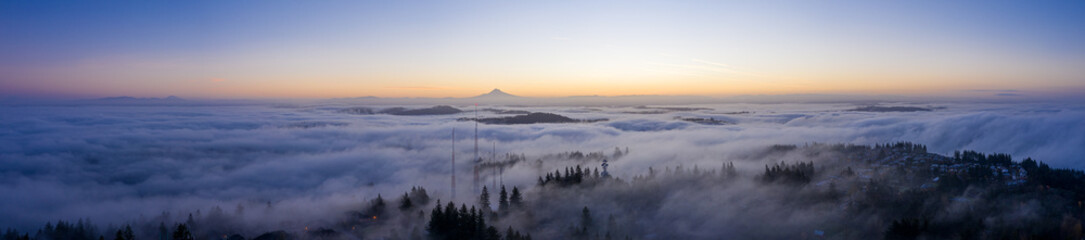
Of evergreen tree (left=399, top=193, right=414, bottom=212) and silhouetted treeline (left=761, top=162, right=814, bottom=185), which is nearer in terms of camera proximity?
evergreen tree (left=399, top=193, right=414, bottom=212)

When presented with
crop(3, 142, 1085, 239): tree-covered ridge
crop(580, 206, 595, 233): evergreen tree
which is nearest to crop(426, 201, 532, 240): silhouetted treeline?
crop(3, 142, 1085, 239): tree-covered ridge

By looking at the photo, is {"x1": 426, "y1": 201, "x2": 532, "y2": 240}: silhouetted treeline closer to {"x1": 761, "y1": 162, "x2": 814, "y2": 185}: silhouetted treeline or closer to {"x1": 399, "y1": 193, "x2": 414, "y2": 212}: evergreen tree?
{"x1": 399, "y1": 193, "x2": 414, "y2": 212}: evergreen tree

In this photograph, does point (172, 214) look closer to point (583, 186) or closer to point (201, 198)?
point (201, 198)

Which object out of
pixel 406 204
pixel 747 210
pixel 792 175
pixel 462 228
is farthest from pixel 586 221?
pixel 792 175

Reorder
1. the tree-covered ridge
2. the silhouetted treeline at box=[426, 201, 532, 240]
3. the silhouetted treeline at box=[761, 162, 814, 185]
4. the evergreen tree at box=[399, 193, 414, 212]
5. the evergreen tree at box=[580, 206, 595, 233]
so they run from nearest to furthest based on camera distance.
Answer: the silhouetted treeline at box=[426, 201, 532, 240] < the tree-covered ridge < the evergreen tree at box=[580, 206, 595, 233] < the evergreen tree at box=[399, 193, 414, 212] < the silhouetted treeline at box=[761, 162, 814, 185]

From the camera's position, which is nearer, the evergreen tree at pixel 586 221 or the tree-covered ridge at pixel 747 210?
the tree-covered ridge at pixel 747 210

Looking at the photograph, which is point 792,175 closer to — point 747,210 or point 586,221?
point 747,210

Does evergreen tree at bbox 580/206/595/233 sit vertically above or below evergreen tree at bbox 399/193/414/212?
above

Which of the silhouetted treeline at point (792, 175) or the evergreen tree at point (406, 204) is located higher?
the silhouetted treeline at point (792, 175)

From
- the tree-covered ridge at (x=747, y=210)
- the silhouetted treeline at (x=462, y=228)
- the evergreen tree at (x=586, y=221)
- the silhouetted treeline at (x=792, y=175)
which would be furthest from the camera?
the silhouetted treeline at (x=792, y=175)

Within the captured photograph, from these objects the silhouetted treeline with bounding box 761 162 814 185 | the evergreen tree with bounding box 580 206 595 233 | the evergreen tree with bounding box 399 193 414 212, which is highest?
the silhouetted treeline with bounding box 761 162 814 185

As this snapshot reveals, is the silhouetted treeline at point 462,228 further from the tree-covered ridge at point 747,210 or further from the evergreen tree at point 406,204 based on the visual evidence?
the evergreen tree at point 406,204

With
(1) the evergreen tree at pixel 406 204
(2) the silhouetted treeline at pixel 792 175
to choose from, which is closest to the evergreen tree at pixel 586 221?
(1) the evergreen tree at pixel 406 204
